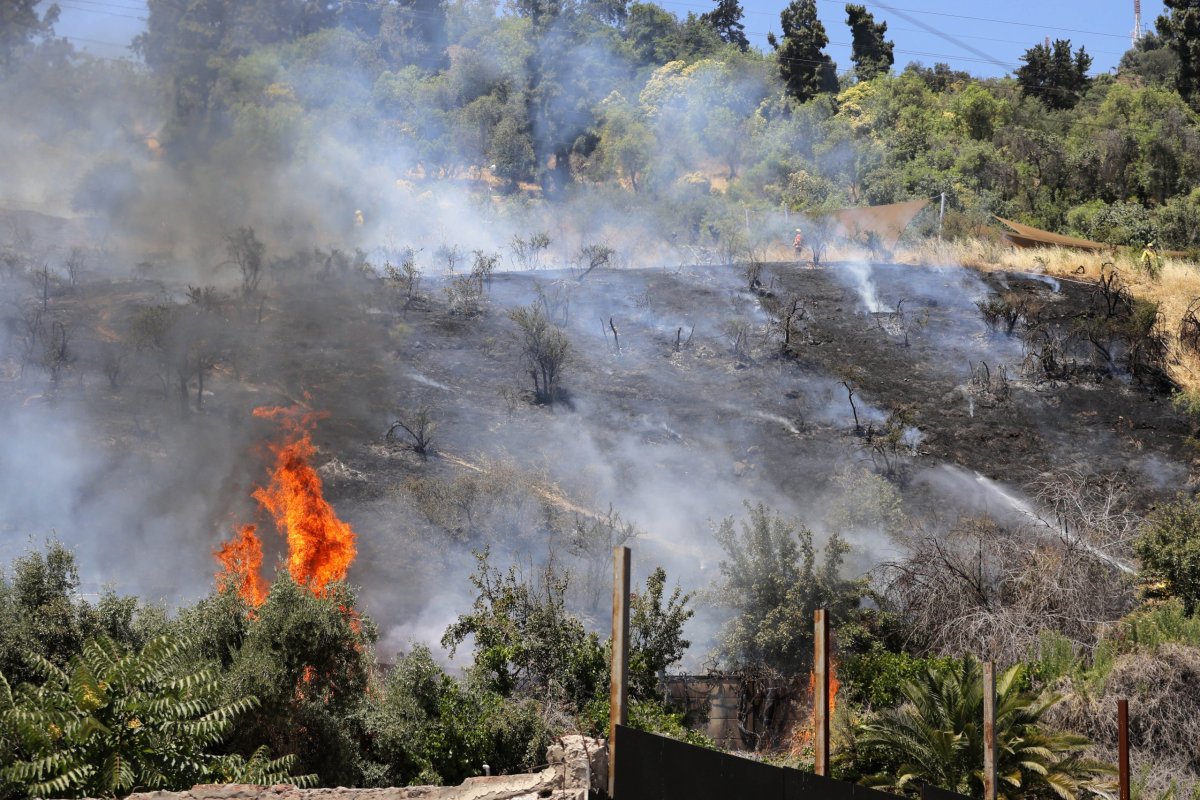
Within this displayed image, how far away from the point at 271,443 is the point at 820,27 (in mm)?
59163

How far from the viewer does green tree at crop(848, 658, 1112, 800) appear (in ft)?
55.6

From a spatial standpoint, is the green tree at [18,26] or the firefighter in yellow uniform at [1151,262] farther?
the green tree at [18,26]

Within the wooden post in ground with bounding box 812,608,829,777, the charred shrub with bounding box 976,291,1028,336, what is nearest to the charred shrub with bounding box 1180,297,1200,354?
the charred shrub with bounding box 976,291,1028,336

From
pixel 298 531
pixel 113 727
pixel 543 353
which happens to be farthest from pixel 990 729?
pixel 543 353

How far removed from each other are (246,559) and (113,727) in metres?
14.1

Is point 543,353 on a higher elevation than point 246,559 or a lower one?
higher

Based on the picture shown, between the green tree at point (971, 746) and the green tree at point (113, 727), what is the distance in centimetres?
759

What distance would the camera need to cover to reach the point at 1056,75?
77312 millimetres

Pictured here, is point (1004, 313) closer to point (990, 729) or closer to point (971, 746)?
point (971, 746)

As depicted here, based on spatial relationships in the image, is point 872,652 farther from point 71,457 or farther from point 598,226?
point 598,226

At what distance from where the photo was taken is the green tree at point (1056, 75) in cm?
7588

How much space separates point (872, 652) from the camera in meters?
22.9

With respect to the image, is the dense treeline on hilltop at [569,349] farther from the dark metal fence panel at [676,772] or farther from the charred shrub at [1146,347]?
the dark metal fence panel at [676,772]

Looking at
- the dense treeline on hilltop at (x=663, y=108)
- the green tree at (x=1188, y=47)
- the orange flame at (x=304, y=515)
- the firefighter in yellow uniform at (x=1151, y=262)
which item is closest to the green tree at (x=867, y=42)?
the dense treeline on hilltop at (x=663, y=108)
